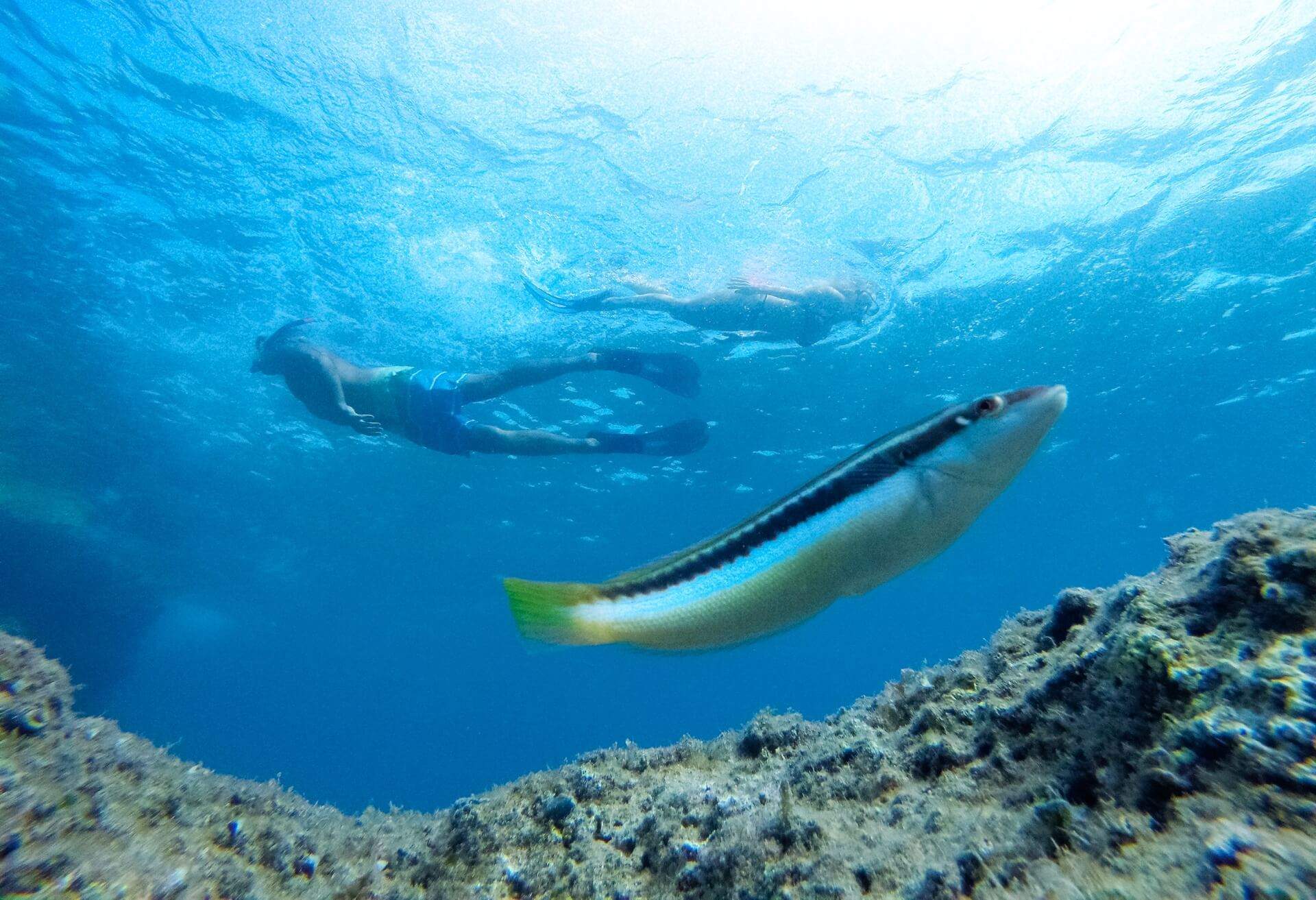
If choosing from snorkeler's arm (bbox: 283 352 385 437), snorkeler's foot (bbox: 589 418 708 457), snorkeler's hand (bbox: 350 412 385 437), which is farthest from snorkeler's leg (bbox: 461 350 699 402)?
snorkeler's hand (bbox: 350 412 385 437)

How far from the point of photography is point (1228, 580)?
1250mm

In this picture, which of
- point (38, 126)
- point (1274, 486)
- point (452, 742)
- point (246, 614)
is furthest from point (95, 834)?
point (452, 742)

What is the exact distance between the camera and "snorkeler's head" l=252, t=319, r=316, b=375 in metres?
10.4

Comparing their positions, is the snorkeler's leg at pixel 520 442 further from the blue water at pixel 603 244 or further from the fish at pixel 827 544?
the fish at pixel 827 544

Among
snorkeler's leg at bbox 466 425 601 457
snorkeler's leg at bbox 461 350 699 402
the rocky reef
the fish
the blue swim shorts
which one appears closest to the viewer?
the rocky reef

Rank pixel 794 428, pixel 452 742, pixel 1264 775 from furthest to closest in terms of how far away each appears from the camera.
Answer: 1. pixel 452 742
2. pixel 794 428
3. pixel 1264 775

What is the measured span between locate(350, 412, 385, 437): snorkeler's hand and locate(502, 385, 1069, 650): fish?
8.90 m

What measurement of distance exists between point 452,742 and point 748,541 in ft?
378

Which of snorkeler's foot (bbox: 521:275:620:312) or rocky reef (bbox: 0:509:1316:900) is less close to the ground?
snorkeler's foot (bbox: 521:275:620:312)

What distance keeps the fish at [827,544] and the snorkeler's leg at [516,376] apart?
11.2m

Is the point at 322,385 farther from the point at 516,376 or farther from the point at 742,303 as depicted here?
the point at 742,303

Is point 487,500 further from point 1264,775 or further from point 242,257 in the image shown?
point 1264,775

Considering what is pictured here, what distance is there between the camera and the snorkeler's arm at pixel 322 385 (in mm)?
9805

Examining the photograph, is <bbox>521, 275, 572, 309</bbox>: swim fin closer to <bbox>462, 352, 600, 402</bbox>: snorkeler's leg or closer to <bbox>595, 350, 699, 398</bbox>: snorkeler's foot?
<bbox>595, 350, 699, 398</bbox>: snorkeler's foot
